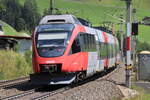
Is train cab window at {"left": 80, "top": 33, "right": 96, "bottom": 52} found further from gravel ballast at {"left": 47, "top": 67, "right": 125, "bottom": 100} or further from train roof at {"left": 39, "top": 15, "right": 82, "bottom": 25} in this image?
gravel ballast at {"left": 47, "top": 67, "right": 125, "bottom": 100}

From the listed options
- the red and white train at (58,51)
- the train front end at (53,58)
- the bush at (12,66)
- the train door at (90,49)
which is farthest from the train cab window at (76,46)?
the bush at (12,66)

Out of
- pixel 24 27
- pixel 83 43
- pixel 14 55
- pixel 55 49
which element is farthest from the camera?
pixel 24 27

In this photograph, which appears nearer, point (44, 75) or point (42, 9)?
point (44, 75)

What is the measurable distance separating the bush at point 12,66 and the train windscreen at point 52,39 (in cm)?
1076

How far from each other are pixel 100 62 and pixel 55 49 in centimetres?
874

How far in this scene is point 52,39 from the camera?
67.1 ft

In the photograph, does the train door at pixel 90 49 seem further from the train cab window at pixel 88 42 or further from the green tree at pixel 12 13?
the green tree at pixel 12 13

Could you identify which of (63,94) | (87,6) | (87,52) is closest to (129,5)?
(87,52)

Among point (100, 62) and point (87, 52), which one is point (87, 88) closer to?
Answer: point (87, 52)

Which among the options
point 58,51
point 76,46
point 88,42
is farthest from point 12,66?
point 58,51

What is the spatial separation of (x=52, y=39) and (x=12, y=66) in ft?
44.6

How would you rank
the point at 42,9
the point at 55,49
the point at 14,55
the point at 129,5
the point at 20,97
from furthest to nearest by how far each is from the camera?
the point at 42,9
the point at 14,55
the point at 129,5
the point at 55,49
the point at 20,97

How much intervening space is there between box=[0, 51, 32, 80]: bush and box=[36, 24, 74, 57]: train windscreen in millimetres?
10757

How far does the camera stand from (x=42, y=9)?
143 meters
